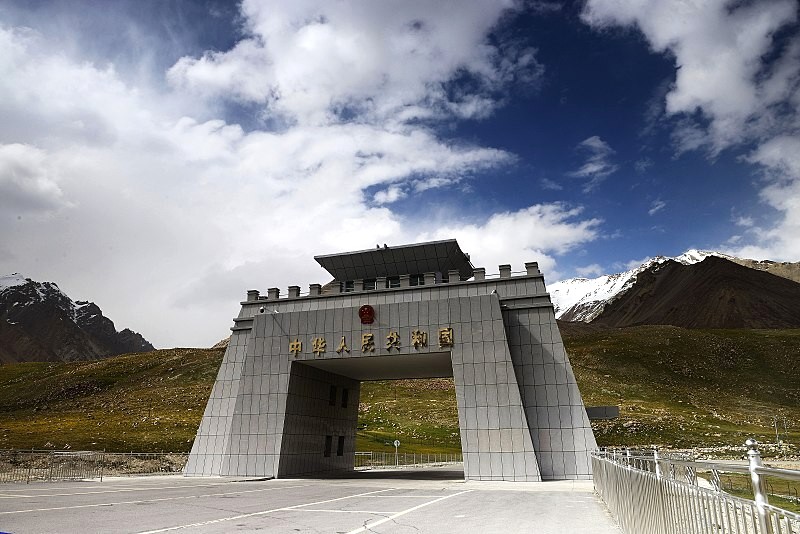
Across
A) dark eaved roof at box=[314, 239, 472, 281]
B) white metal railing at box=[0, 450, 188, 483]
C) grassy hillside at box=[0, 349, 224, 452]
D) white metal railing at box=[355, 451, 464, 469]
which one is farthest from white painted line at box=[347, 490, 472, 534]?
grassy hillside at box=[0, 349, 224, 452]

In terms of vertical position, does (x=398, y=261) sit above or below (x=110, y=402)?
above

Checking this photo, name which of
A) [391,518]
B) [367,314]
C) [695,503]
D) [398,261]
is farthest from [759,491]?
[398,261]

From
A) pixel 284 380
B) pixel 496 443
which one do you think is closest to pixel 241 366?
pixel 284 380

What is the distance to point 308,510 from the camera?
15.1 meters

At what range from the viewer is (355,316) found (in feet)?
99.5

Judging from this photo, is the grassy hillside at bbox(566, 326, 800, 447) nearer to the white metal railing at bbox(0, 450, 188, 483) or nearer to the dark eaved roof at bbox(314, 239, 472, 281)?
the dark eaved roof at bbox(314, 239, 472, 281)

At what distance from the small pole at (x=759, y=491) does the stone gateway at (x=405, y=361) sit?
78.3 feet

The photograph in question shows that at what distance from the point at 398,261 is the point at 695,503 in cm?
2984

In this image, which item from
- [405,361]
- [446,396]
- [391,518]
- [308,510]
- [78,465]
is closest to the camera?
[391,518]

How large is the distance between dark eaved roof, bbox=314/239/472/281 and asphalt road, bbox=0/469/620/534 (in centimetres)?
1472

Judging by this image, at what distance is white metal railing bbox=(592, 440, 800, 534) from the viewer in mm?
3465

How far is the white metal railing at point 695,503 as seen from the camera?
11.4 ft

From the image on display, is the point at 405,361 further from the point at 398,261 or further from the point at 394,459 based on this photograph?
the point at 394,459

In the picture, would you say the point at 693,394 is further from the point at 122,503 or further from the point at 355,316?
the point at 122,503
